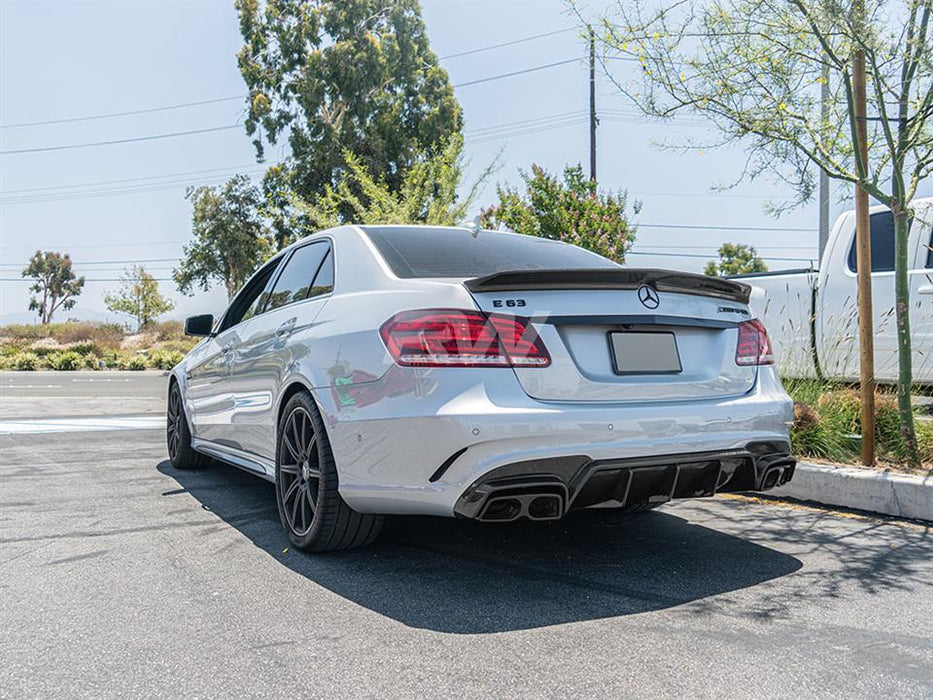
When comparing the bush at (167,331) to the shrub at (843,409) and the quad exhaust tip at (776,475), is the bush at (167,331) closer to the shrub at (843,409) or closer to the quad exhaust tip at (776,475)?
the shrub at (843,409)

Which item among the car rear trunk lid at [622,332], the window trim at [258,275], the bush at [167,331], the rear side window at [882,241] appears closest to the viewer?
the car rear trunk lid at [622,332]

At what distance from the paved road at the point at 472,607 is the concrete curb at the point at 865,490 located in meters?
0.22

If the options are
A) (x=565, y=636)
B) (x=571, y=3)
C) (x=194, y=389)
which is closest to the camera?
(x=565, y=636)

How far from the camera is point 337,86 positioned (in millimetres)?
34750

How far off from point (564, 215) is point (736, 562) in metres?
14.7

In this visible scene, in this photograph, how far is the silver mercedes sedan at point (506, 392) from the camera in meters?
3.06

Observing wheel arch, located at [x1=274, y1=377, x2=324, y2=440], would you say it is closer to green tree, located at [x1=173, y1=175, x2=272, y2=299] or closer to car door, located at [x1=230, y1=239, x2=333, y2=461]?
car door, located at [x1=230, y1=239, x2=333, y2=461]

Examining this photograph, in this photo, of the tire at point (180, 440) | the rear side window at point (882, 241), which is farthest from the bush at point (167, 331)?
the rear side window at point (882, 241)

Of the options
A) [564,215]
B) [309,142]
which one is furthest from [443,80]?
[564,215]

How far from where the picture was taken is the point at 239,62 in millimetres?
35938

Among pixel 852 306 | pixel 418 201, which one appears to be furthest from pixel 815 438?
pixel 418 201

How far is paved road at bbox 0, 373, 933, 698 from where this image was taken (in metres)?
2.45

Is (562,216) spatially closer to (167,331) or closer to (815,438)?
(815,438)

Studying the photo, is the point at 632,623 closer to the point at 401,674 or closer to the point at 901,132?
the point at 401,674
